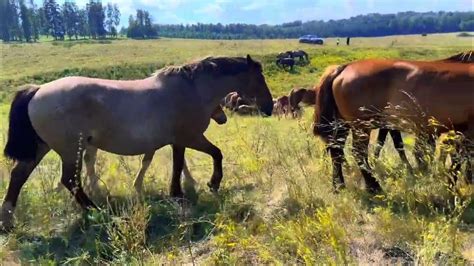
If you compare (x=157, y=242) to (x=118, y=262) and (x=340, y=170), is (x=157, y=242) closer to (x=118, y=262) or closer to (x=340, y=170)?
(x=118, y=262)

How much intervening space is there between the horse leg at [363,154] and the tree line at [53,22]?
95.1 m

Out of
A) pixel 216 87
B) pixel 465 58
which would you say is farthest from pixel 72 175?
pixel 465 58

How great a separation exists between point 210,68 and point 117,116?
1491mm

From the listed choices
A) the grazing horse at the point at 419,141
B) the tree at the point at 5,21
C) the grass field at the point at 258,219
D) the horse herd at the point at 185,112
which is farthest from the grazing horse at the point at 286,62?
the tree at the point at 5,21

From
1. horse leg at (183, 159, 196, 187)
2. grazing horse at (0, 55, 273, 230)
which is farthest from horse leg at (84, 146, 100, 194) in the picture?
horse leg at (183, 159, 196, 187)

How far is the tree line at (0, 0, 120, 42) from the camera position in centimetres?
9525

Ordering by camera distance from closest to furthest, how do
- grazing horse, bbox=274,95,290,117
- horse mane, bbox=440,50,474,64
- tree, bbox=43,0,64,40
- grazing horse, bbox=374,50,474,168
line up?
grazing horse, bbox=374,50,474,168, horse mane, bbox=440,50,474,64, grazing horse, bbox=274,95,290,117, tree, bbox=43,0,64,40

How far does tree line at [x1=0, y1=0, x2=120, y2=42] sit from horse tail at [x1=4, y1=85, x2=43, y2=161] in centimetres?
9388

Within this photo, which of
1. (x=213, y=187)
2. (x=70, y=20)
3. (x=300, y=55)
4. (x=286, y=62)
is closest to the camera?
(x=213, y=187)

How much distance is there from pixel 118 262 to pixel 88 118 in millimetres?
2119

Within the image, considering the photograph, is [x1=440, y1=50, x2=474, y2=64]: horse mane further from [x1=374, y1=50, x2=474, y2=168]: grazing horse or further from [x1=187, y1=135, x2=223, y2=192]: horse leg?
[x1=187, y1=135, x2=223, y2=192]: horse leg

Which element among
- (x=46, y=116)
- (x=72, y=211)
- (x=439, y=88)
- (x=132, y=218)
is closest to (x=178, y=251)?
(x=132, y=218)

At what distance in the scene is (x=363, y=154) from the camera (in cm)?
619

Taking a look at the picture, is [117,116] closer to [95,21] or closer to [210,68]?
[210,68]
